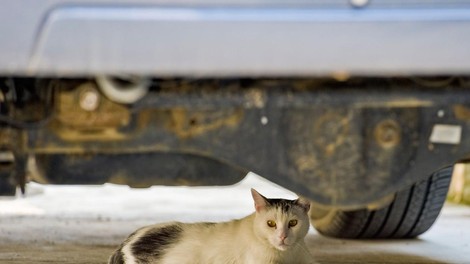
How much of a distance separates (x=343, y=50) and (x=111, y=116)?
599 mm

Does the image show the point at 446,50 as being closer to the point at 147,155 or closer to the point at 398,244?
the point at 147,155

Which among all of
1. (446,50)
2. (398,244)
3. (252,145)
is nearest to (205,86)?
(252,145)

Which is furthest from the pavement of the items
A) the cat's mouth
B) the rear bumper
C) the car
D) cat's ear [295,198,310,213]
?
the rear bumper

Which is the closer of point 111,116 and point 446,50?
point 446,50

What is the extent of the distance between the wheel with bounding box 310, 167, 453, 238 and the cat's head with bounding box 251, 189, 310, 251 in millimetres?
1075

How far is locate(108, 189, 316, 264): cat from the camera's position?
3146 mm

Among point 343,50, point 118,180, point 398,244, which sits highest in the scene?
point 343,50

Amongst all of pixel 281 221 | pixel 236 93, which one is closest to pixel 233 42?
pixel 236 93

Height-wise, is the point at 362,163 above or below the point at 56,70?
below

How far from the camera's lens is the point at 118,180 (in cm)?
251

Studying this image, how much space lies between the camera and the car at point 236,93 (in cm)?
201

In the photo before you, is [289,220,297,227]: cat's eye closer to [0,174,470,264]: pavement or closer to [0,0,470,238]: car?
[0,0,470,238]: car

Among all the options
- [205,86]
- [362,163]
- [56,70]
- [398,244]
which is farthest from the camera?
[398,244]

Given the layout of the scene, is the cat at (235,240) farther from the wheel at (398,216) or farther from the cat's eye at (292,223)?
the wheel at (398,216)
